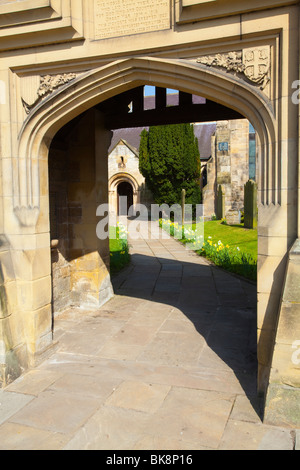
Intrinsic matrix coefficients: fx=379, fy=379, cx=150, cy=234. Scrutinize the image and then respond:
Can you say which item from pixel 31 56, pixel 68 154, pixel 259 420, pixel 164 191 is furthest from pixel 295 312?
pixel 164 191

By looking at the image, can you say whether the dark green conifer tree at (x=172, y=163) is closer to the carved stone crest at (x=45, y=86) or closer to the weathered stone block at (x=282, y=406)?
the carved stone crest at (x=45, y=86)

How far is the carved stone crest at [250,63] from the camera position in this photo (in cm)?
339

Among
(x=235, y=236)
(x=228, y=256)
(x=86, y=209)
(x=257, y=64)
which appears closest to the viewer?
(x=257, y=64)

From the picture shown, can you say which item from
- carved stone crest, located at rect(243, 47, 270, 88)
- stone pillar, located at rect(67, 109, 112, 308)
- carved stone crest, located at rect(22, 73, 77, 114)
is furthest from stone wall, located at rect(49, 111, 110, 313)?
carved stone crest, located at rect(243, 47, 270, 88)

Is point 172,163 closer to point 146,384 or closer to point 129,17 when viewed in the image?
point 129,17

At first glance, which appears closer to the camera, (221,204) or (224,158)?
(221,204)

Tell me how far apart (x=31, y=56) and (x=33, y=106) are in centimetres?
53

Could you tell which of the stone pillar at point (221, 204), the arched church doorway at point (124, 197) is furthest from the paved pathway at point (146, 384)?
the arched church doorway at point (124, 197)

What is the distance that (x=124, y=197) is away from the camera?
28.9 m

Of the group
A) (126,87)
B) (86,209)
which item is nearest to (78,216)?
(86,209)

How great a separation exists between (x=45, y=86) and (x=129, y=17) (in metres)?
1.12

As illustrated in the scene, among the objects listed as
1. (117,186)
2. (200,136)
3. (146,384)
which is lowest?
(146,384)

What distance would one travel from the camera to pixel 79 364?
4.19 meters
